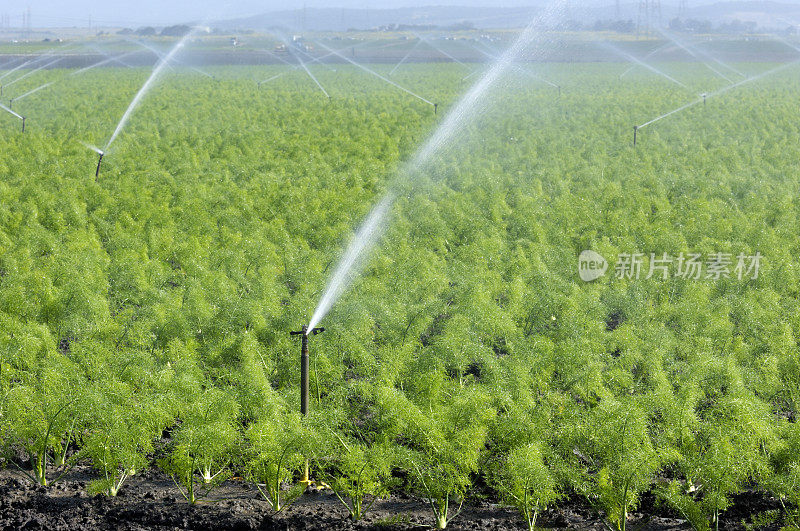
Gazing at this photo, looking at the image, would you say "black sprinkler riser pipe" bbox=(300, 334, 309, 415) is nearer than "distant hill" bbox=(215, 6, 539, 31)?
Yes

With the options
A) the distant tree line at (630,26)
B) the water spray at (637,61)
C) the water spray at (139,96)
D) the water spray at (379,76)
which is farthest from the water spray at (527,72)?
the water spray at (139,96)

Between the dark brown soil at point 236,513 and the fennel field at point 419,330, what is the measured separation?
0.11 meters

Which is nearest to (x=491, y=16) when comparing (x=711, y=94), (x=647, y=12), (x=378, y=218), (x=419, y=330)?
(x=647, y=12)

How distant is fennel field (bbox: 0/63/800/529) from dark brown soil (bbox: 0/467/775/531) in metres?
0.11

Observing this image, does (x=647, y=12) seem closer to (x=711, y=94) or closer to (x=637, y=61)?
(x=637, y=61)

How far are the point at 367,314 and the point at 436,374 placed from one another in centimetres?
192

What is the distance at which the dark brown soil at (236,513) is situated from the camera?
8055 mm

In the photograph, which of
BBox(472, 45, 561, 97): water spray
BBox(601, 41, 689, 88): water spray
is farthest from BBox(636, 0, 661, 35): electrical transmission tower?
BBox(472, 45, 561, 97): water spray

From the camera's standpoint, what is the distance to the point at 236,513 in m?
8.20

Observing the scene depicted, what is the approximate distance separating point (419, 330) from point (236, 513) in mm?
3904

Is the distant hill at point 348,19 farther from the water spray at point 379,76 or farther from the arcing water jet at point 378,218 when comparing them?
the arcing water jet at point 378,218

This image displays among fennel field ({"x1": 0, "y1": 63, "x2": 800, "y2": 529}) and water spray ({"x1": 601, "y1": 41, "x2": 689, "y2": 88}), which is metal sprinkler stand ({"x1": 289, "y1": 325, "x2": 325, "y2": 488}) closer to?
fennel field ({"x1": 0, "y1": 63, "x2": 800, "y2": 529})

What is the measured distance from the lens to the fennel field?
26.0 ft

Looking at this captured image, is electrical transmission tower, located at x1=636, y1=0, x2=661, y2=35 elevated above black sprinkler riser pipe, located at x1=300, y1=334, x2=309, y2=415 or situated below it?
above
